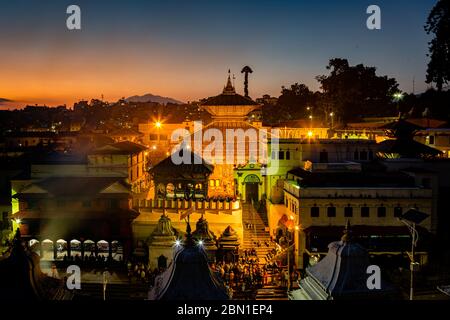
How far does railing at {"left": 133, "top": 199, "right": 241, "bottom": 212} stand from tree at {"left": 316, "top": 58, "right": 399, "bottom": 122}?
55.7 metres

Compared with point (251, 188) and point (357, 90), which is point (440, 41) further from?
point (357, 90)

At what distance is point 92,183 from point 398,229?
22.5 metres

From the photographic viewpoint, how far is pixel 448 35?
50312mm

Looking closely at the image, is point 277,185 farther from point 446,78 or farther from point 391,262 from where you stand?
point 446,78

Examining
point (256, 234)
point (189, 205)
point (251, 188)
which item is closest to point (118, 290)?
point (189, 205)

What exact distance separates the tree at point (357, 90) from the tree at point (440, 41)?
3266 centimetres

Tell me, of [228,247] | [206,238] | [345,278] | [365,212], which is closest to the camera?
[345,278]

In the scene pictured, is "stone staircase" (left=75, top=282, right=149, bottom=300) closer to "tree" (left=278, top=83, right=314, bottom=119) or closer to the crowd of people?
the crowd of people

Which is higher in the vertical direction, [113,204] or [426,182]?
[426,182]

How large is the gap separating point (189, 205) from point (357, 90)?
6261 cm

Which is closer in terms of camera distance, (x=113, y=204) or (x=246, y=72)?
(x=113, y=204)

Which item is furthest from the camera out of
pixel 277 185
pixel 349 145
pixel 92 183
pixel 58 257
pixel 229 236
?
pixel 349 145

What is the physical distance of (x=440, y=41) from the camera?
51.3 m
